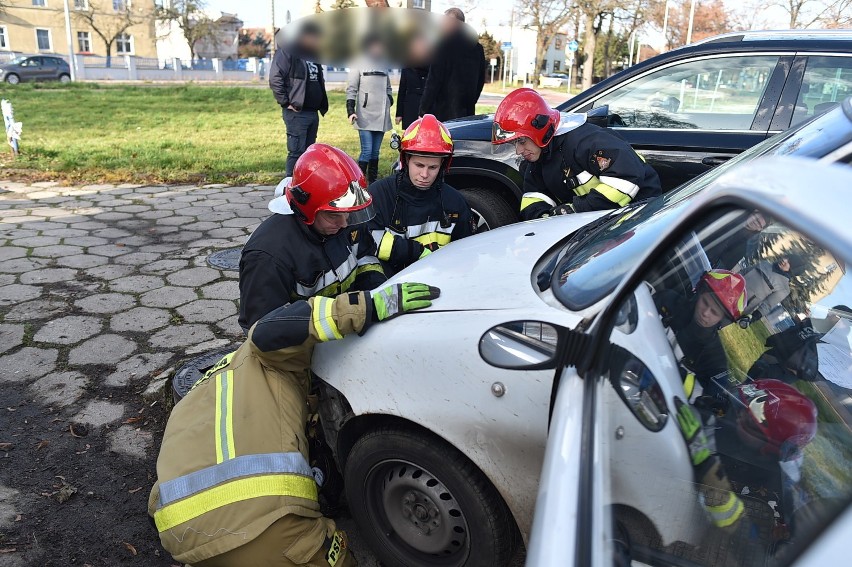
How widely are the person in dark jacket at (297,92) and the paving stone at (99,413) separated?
11.8 ft

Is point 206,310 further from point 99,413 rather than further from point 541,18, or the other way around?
point 541,18

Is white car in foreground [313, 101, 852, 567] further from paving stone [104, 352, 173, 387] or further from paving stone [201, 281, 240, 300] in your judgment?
paving stone [201, 281, 240, 300]

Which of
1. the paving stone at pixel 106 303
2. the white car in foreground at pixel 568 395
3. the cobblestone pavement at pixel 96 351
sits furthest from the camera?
the paving stone at pixel 106 303

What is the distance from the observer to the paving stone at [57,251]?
5270 millimetres

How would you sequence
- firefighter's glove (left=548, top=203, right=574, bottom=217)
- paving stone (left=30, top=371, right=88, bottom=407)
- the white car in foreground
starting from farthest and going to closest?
firefighter's glove (left=548, top=203, right=574, bottom=217), paving stone (left=30, top=371, right=88, bottom=407), the white car in foreground

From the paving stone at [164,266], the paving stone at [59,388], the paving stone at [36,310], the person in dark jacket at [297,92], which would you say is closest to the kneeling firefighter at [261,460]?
the paving stone at [59,388]

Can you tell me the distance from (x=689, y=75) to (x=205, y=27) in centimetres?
5702

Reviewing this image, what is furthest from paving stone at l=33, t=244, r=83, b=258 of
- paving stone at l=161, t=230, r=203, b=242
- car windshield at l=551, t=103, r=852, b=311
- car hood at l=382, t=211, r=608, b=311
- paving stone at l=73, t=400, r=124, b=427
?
car windshield at l=551, t=103, r=852, b=311

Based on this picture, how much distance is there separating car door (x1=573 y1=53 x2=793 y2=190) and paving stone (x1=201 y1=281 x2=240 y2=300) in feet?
8.75

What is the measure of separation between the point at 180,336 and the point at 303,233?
63.6 inches

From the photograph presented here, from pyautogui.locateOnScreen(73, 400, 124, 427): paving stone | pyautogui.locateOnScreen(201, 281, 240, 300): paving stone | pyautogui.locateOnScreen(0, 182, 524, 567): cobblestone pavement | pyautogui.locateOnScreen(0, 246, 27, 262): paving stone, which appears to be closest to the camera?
pyautogui.locateOnScreen(0, 182, 524, 567): cobblestone pavement

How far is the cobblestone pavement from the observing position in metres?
2.46

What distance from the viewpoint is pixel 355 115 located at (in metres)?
6.79

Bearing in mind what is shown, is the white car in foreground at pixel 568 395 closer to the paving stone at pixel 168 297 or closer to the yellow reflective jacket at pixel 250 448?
the yellow reflective jacket at pixel 250 448
